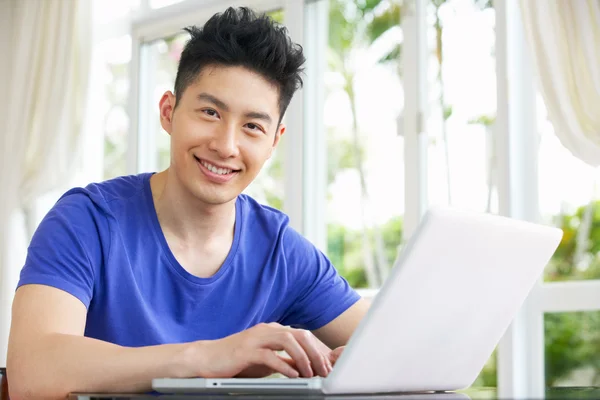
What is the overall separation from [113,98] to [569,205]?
3026 millimetres

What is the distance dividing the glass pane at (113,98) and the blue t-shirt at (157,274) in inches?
128

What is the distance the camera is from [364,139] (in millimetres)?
3777

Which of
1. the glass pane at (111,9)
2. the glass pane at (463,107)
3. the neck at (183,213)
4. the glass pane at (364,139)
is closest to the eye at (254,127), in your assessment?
the neck at (183,213)

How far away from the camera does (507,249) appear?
3.49ft

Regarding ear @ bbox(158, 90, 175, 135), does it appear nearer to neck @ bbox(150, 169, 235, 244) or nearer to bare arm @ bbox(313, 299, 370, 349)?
neck @ bbox(150, 169, 235, 244)

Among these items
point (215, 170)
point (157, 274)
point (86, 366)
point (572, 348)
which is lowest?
point (572, 348)

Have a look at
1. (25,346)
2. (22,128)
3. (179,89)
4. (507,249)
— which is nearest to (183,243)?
(179,89)

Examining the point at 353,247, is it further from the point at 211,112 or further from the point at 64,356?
the point at 64,356

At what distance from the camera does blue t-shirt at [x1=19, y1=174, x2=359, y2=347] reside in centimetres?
144

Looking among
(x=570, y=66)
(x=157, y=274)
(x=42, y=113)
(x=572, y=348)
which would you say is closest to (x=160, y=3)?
(x=42, y=113)

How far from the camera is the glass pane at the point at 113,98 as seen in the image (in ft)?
16.2

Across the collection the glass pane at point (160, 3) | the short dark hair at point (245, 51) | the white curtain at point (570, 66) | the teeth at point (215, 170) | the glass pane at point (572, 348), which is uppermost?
the glass pane at point (160, 3)

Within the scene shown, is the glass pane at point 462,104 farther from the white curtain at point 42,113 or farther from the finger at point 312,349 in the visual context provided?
the finger at point 312,349

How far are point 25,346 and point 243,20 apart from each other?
2.86 feet
